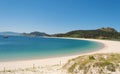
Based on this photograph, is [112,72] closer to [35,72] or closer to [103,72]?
[103,72]

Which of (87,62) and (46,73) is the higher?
(87,62)

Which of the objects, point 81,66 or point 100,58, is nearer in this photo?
point 81,66

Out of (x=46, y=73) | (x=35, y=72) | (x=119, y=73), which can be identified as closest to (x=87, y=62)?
(x=119, y=73)

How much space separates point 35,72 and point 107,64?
8712 millimetres

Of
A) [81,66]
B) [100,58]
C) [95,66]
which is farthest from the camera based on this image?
[100,58]

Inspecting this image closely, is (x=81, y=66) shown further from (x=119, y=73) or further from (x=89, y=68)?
(x=119, y=73)

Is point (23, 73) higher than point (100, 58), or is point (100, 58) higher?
point (100, 58)

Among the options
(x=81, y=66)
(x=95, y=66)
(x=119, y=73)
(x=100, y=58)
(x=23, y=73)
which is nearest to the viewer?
(x=119, y=73)

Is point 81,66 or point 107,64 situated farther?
point 81,66

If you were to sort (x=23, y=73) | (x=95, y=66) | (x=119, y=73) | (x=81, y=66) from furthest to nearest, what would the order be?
(x=23, y=73), (x=81, y=66), (x=95, y=66), (x=119, y=73)

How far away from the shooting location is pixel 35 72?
69.0 feet

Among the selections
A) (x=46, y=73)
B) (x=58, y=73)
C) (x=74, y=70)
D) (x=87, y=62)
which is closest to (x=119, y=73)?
(x=87, y=62)

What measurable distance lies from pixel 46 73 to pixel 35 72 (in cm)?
156

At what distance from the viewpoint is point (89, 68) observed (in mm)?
16188
